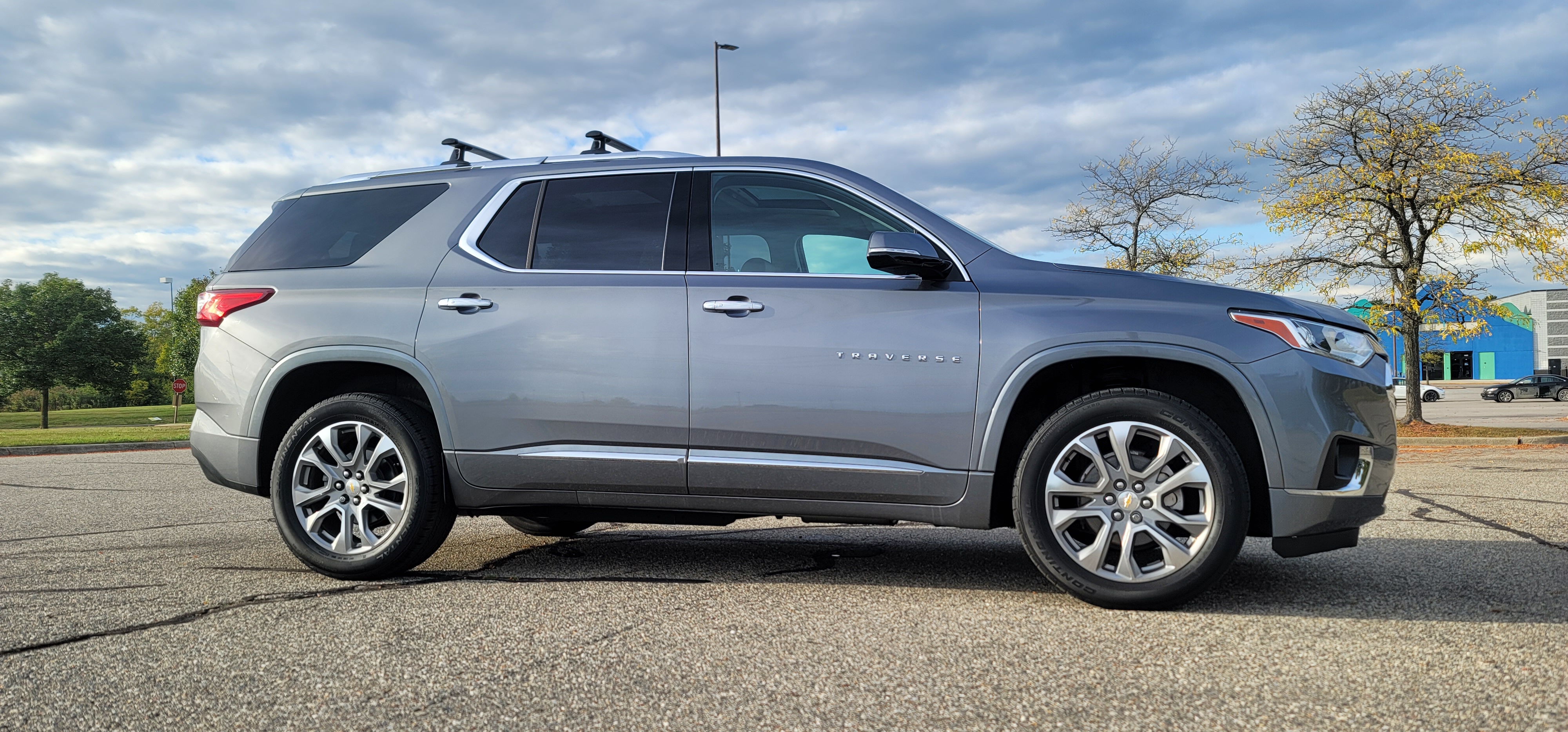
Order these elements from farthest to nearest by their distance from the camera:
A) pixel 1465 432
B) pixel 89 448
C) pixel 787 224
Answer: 1. pixel 89 448
2. pixel 1465 432
3. pixel 787 224

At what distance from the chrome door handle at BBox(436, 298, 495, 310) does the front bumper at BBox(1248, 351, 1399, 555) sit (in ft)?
9.94

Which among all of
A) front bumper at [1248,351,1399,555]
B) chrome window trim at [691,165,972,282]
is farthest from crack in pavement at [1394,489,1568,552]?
chrome window trim at [691,165,972,282]

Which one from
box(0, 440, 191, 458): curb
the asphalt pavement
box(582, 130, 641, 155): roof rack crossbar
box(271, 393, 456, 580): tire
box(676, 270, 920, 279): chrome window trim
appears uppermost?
box(582, 130, 641, 155): roof rack crossbar

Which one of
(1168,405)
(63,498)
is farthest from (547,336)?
(63,498)

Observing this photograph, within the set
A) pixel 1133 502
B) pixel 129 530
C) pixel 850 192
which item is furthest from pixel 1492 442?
pixel 129 530

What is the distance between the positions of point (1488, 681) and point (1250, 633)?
0.67 metres

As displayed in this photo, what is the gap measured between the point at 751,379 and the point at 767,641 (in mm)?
1101

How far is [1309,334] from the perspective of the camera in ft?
11.8

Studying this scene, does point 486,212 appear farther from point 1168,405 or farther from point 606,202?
point 1168,405

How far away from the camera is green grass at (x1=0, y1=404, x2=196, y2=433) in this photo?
41.6 meters

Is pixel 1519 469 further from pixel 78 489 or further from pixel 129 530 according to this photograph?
pixel 78 489

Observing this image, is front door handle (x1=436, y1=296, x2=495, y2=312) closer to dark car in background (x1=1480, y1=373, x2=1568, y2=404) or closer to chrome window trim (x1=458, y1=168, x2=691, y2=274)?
chrome window trim (x1=458, y1=168, x2=691, y2=274)

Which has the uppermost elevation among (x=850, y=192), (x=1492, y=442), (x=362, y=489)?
(x=850, y=192)

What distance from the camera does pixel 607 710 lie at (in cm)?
252
